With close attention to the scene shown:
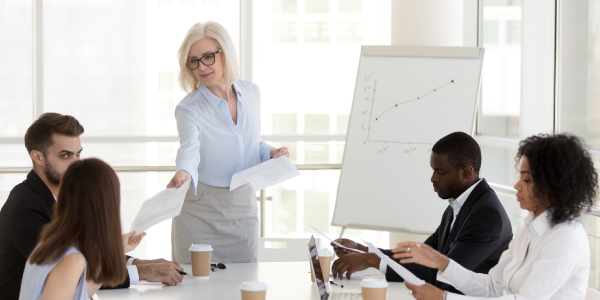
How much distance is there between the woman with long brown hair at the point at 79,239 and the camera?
1404 mm

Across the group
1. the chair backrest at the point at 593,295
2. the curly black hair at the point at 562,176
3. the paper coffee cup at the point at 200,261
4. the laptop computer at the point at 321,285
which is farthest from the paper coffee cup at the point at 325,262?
the chair backrest at the point at 593,295

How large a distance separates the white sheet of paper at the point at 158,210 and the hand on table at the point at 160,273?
20 cm

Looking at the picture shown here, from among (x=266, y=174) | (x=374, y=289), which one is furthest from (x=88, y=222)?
(x=266, y=174)

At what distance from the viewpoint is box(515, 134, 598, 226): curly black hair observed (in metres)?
1.50

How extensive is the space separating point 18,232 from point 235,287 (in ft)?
2.23

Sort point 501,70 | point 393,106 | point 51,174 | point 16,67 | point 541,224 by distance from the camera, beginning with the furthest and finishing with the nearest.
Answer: point 16,67 → point 501,70 → point 393,106 → point 51,174 → point 541,224

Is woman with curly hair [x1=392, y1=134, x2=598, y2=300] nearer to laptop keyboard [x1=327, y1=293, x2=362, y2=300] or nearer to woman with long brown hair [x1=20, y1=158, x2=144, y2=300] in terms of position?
laptop keyboard [x1=327, y1=293, x2=362, y2=300]

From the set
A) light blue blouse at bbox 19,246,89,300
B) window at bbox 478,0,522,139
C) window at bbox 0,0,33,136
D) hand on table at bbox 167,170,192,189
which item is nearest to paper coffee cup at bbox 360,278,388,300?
light blue blouse at bbox 19,246,89,300

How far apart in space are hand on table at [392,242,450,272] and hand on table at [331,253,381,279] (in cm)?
27

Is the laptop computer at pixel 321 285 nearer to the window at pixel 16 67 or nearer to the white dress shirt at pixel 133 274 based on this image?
the white dress shirt at pixel 133 274

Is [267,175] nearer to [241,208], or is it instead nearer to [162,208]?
[241,208]

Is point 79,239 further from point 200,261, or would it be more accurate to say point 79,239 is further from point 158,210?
point 200,261

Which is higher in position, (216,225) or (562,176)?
(562,176)

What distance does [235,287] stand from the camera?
1915mm
